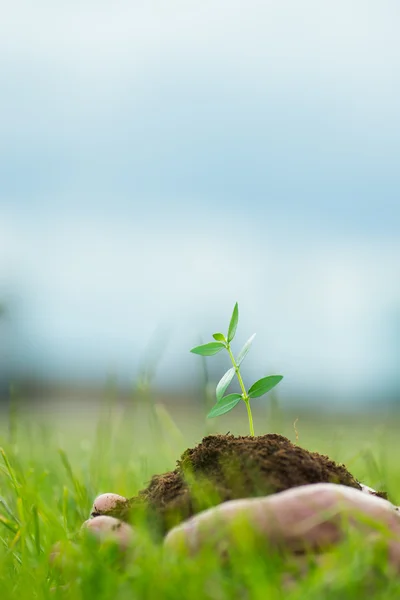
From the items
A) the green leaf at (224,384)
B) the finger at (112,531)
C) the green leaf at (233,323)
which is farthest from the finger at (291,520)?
the green leaf at (233,323)

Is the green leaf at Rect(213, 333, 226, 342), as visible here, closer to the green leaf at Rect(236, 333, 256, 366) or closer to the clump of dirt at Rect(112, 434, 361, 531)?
the green leaf at Rect(236, 333, 256, 366)

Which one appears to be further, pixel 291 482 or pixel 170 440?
pixel 170 440

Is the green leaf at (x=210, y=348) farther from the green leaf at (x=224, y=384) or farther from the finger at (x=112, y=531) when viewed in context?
the finger at (x=112, y=531)

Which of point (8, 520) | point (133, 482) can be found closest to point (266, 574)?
point (8, 520)

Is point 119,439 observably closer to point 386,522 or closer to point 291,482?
point 291,482

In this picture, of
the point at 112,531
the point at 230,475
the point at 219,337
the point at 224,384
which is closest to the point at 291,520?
the point at 230,475

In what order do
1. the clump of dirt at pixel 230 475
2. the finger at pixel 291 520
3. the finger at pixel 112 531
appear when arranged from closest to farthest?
1. the finger at pixel 291 520
2. the finger at pixel 112 531
3. the clump of dirt at pixel 230 475

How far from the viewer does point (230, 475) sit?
183 centimetres

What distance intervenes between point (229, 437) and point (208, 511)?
50 cm

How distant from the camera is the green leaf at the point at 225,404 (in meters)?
2.09

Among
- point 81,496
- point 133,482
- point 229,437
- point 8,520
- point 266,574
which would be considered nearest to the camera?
point 266,574

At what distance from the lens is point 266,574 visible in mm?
1430

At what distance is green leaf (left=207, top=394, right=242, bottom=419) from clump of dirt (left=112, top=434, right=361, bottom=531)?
0.08 metres

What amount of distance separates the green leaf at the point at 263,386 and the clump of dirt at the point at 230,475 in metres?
0.14
